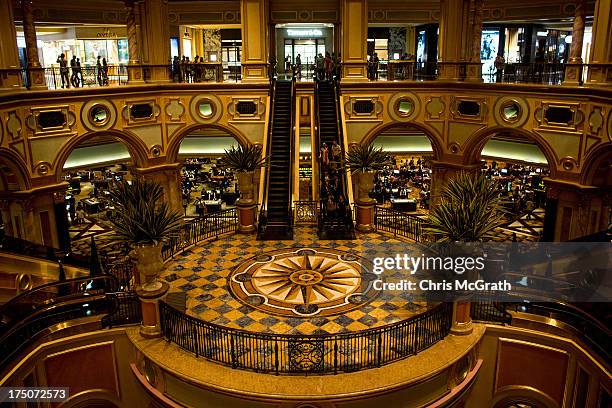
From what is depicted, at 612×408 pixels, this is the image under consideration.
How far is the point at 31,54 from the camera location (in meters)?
14.4

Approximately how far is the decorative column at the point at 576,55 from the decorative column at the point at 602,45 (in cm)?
63

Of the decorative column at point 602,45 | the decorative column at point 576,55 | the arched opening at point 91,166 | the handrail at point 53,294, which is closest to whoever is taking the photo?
the handrail at point 53,294

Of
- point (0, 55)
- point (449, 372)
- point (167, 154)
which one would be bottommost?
point (449, 372)

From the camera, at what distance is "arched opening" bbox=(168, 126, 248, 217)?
1958cm

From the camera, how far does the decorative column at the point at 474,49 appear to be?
1675 centimetres

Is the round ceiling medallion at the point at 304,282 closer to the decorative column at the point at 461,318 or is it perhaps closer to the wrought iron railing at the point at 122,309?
the decorative column at the point at 461,318

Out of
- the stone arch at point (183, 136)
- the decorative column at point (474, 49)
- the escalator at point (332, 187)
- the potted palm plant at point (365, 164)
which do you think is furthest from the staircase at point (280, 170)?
the decorative column at point (474, 49)

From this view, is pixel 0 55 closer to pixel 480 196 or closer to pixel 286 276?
pixel 286 276

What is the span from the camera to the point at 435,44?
930 inches

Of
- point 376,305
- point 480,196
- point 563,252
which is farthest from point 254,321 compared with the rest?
point 563,252

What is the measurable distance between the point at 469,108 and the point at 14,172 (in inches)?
531

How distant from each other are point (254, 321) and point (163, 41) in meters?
11.7

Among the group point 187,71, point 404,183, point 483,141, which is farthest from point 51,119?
point 404,183
